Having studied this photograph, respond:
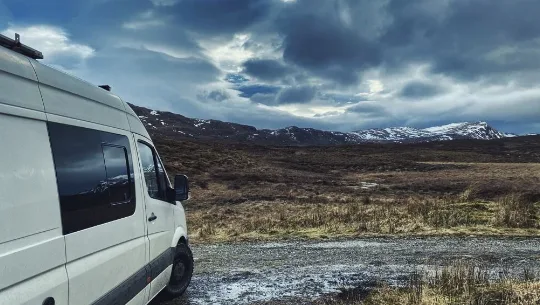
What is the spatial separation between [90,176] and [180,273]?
11.6ft

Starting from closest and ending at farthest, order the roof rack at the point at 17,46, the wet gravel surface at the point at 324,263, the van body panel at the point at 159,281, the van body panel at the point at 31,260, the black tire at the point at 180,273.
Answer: the van body panel at the point at 31,260 < the roof rack at the point at 17,46 < the van body panel at the point at 159,281 < the black tire at the point at 180,273 < the wet gravel surface at the point at 324,263

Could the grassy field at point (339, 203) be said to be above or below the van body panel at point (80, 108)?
below

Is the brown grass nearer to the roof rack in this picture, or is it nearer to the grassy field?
the grassy field

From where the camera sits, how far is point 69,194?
3.66 m

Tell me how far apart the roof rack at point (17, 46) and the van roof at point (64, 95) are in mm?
104

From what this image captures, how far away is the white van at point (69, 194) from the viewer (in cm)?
303

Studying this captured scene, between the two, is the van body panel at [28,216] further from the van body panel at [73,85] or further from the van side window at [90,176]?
the van body panel at [73,85]

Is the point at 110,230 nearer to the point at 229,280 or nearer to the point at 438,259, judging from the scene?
the point at 229,280

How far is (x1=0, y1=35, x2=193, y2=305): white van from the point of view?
3.03 m

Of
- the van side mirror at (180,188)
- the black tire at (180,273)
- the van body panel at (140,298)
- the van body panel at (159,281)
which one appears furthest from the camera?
the black tire at (180,273)

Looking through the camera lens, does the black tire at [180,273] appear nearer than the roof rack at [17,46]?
No

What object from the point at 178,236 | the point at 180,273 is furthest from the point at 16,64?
the point at 180,273

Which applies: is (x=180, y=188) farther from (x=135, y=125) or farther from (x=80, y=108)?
(x=80, y=108)

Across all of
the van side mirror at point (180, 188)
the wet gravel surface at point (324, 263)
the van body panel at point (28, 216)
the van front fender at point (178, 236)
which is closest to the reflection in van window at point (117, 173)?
the van body panel at point (28, 216)
